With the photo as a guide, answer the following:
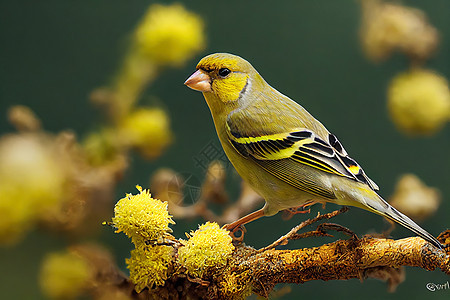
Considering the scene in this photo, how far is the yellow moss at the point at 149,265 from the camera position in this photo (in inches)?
30.7

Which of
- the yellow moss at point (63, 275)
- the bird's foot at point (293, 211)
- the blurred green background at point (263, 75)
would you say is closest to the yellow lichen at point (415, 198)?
the blurred green background at point (263, 75)

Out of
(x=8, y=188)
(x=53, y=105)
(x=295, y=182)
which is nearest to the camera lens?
(x=295, y=182)

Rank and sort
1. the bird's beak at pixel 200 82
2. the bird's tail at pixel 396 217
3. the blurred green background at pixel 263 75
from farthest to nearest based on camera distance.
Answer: the blurred green background at pixel 263 75
the bird's beak at pixel 200 82
the bird's tail at pixel 396 217

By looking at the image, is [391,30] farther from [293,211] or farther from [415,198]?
[293,211]

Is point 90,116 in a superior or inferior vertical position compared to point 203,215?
superior

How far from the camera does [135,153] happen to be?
1052 millimetres

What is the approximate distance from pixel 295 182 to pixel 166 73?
1.41ft

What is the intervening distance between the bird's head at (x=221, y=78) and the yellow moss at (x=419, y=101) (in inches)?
17.4

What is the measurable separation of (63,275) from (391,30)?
2.93ft

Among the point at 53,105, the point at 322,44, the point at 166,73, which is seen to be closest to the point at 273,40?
the point at 322,44

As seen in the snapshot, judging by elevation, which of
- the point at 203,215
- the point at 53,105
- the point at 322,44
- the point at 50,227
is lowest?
the point at 203,215

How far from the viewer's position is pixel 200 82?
0.85 meters

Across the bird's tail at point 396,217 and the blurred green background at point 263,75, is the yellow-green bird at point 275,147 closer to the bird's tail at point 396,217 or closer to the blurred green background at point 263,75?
the bird's tail at point 396,217

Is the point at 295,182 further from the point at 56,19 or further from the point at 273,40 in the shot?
the point at 56,19
